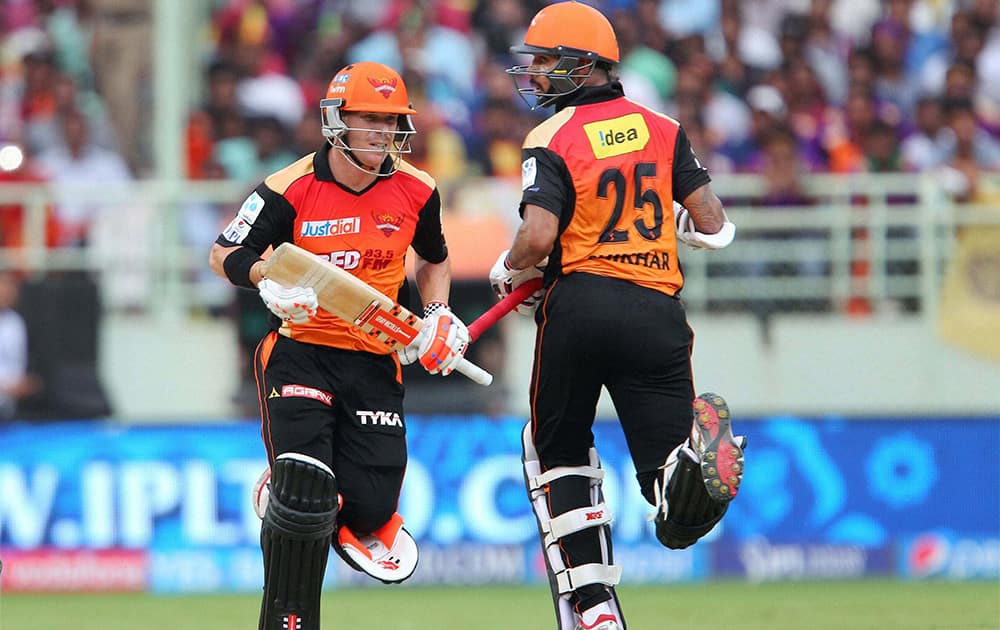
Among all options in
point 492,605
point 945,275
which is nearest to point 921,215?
point 945,275

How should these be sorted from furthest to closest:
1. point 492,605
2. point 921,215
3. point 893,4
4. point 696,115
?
point 893,4
point 696,115
point 921,215
point 492,605

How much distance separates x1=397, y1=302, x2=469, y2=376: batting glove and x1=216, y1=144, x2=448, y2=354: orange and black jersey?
19 centimetres

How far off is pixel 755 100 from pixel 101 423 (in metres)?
6.16

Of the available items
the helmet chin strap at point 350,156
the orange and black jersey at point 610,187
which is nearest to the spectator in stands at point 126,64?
the helmet chin strap at point 350,156

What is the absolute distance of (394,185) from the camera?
24.7ft

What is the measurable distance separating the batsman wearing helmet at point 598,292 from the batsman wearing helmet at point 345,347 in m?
0.50

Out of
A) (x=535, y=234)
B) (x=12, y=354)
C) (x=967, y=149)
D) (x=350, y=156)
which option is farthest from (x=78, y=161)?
(x=535, y=234)

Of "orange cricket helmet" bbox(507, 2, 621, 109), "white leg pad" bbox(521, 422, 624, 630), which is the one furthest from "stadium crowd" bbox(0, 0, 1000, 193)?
"white leg pad" bbox(521, 422, 624, 630)

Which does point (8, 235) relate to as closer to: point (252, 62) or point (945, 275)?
point (252, 62)

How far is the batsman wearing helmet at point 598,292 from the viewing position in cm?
731

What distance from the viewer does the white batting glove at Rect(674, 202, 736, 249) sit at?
7613mm

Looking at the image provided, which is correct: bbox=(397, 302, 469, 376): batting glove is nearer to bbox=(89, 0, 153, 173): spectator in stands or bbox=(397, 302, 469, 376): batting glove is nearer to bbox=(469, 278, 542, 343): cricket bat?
bbox=(469, 278, 542, 343): cricket bat

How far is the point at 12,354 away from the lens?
1314 centimetres

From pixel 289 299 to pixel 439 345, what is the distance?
671 millimetres
